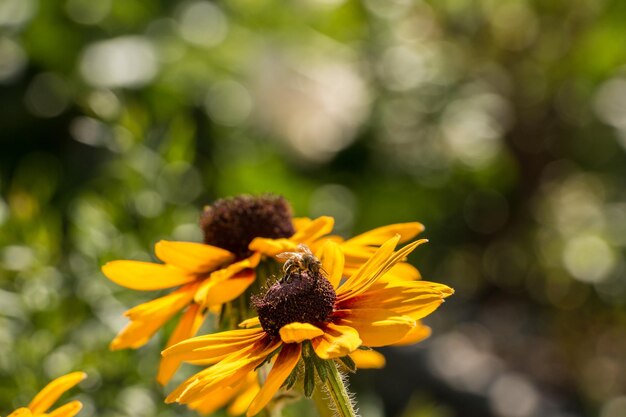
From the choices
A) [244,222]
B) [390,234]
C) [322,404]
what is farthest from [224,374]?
[244,222]

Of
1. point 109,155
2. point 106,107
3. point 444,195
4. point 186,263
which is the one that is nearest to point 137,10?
point 109,155

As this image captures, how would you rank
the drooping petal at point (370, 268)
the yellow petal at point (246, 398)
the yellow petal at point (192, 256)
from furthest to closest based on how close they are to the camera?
the yellow petal at point (246, 398), the yellow petal at point (192, 256), the drooping petal at point (370, 268)

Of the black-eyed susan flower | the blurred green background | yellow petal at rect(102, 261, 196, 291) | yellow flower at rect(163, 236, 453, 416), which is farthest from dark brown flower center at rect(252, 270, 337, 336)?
the blurred green background

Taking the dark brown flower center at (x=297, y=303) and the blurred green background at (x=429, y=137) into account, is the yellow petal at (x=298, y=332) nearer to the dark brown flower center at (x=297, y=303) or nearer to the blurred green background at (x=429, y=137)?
the dark brown flower center at (x=297, y=303)

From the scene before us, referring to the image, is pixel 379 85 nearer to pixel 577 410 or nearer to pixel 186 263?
pixel 577 410

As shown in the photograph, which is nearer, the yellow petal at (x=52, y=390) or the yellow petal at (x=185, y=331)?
the yellow petal at (x=52, y=390)

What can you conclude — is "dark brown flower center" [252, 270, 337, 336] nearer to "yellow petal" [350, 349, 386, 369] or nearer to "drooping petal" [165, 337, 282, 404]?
"drooping petal" [165, 337, 282, 404]

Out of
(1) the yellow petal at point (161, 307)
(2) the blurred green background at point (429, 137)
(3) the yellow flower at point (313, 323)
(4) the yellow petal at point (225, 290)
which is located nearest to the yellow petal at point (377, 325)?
(3) the yellow flower at point (313, 323)
